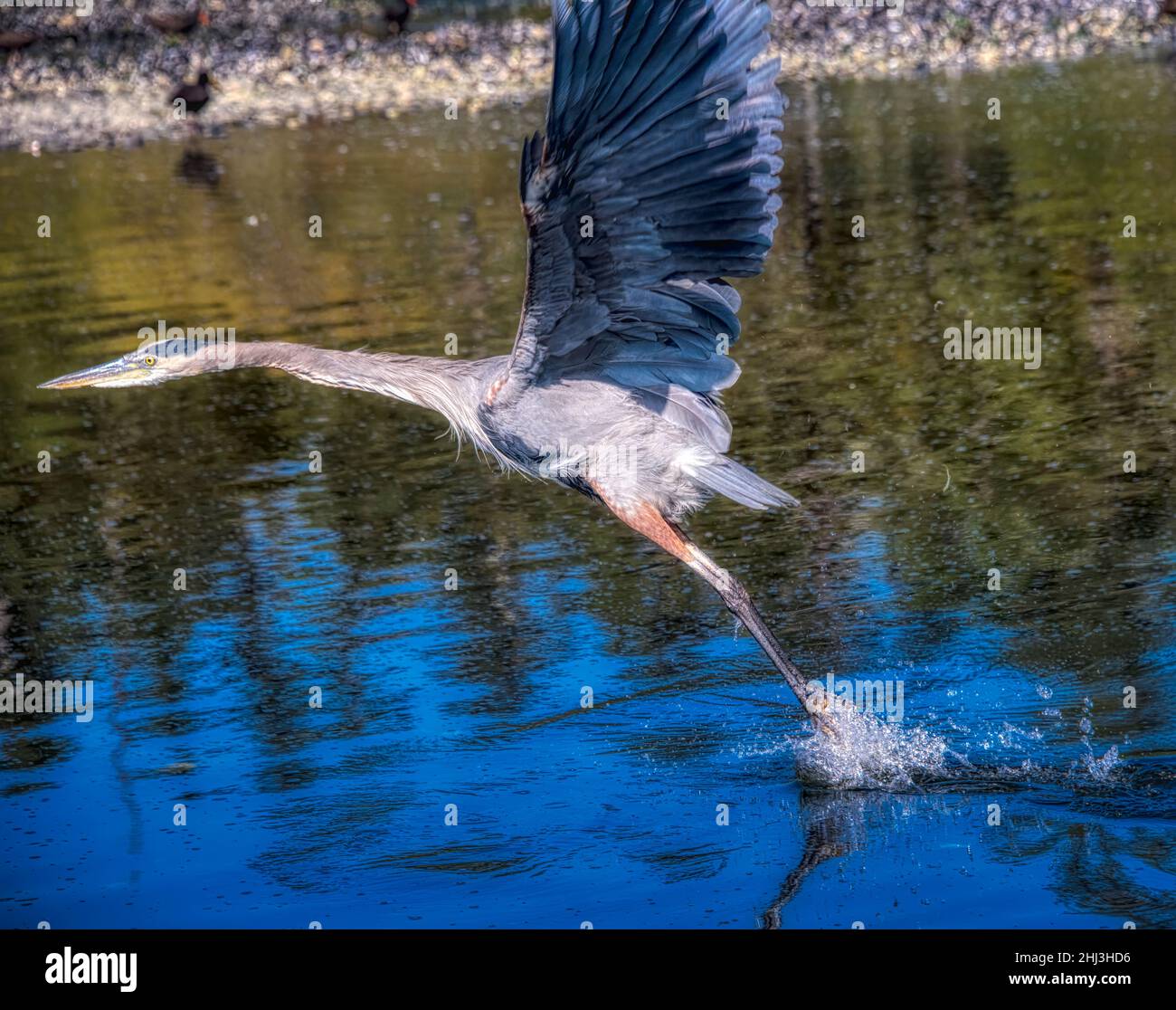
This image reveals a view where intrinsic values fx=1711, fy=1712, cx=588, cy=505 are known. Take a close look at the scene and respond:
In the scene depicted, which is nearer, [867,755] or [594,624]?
[867,755]

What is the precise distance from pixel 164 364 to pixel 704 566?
2277 mm

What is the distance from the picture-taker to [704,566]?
6633mm

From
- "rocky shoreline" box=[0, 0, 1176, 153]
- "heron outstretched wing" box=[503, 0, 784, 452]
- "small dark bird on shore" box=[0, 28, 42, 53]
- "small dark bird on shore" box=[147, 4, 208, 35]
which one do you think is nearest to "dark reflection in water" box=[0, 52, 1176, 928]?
"heron outstretched wing" box=[503, 0, 784, 452]

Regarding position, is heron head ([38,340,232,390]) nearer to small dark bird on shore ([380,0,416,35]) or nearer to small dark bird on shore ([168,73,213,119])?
small dark bird on shore ([168,73,213,119])

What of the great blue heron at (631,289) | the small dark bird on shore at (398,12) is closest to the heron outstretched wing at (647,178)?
the great blue heron at (631,289)

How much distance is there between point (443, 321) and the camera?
1338cm

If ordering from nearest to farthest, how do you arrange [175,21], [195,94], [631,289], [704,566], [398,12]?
[631,289] < [704,566] < [195,94] < [175,21] < [398,12]

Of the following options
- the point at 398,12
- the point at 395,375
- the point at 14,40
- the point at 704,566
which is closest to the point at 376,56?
the point at 398,12

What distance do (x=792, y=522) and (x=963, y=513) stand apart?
86 cm

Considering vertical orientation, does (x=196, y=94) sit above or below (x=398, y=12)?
below

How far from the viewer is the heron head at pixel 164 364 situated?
672cm

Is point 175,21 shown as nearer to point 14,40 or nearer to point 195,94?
point 14,40

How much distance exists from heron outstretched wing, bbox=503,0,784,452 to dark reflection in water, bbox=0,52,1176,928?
1.62m
